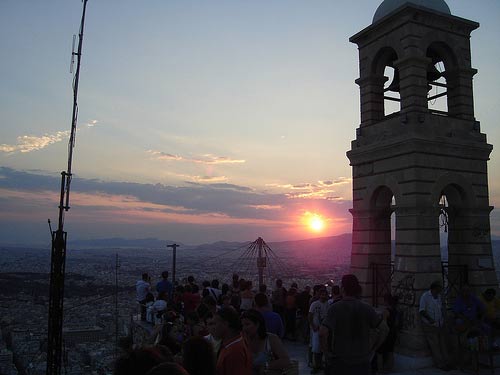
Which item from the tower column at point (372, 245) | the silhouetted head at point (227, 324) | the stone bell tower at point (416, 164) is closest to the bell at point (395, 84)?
the stone bell tower at point (416, 164)

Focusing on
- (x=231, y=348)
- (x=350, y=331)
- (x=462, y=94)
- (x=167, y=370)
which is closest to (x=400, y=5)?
(x=462, y=94)

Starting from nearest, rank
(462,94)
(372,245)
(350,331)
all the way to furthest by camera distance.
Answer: (350,331), (462,94), (372,245)

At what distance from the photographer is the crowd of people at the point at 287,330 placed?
403 cm

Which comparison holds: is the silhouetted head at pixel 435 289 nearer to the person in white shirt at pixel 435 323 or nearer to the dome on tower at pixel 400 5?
the person in white shirt at pixel 435 323

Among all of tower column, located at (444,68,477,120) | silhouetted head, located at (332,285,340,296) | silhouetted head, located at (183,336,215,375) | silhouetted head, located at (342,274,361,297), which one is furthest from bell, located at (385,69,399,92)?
silhouetted head, located at (183,336,215,375)

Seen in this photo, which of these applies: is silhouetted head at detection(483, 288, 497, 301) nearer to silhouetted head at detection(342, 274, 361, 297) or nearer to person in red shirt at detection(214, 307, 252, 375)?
silhouetted head at detection(342, 274, 361, 297)

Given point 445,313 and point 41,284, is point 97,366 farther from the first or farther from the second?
point 41,284

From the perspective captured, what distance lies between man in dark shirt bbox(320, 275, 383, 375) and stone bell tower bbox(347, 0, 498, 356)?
215 inches

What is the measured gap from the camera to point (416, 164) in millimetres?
11320

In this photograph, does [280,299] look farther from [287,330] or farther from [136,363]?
[136,363]

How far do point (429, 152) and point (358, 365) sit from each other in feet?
24.4

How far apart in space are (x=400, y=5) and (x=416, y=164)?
15.4 ft

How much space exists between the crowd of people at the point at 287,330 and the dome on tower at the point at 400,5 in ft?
25.6

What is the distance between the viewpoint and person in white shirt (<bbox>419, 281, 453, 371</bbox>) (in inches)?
399
